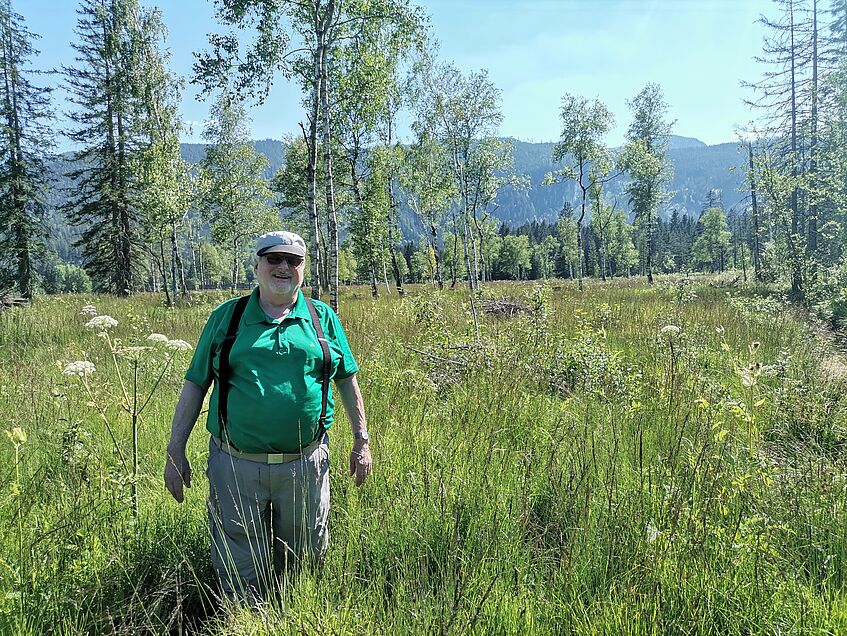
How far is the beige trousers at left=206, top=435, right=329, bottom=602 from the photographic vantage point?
7.34 feet

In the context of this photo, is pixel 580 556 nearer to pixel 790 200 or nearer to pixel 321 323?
pixel 321 323

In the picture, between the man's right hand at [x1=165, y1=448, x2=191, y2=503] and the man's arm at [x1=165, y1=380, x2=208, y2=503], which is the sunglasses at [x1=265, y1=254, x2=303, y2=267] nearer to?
the man's arm at [x1=165, y1=380, x2=208, y2=503]

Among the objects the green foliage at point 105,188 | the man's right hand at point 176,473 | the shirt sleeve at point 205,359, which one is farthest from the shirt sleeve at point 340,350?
the green foliage at point 105,188

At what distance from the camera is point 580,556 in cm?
225

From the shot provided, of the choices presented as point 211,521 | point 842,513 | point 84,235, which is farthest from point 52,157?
point 842,513

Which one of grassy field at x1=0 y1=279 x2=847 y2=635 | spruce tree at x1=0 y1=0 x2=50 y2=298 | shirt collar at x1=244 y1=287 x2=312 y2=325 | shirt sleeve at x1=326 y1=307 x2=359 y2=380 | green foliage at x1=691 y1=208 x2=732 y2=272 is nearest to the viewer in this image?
grassy field at x1=0 y1=279 x2=847 y2=635

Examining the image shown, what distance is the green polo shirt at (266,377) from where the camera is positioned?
2.23 metres

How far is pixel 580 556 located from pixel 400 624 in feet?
3.37

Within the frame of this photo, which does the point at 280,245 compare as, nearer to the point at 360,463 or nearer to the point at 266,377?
the point at 266,377

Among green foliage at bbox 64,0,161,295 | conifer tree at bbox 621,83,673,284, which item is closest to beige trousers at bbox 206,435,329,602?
green foliage at bbox 64,0,161,295

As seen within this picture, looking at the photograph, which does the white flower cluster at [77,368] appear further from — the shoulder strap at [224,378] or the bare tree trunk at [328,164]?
the bare tree trunk at [328,164]

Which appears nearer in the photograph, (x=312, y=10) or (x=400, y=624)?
(x=400, y=624)

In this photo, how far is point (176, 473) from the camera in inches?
94.2

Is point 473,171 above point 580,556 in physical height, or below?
above
